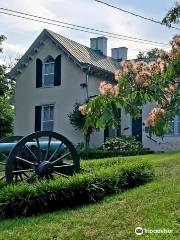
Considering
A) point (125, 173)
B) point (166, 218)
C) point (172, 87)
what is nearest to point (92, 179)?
point (125, 173)

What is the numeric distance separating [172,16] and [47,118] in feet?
59.4

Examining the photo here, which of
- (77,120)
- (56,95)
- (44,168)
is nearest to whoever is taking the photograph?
(44,168)

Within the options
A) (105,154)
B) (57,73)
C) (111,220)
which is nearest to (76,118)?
(57,73)

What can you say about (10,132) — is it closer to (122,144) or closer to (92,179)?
(122,144)

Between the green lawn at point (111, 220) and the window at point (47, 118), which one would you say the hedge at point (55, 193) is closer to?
the green lawn at point (111, 220)

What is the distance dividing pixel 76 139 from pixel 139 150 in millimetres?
5102

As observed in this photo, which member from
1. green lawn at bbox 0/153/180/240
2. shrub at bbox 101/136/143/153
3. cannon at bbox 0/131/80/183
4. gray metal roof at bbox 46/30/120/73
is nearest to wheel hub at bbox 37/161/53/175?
cannon at bbox 0/131/80/183

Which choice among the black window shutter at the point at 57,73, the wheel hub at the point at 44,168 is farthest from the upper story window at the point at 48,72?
the wheel hub at the point at 44,168

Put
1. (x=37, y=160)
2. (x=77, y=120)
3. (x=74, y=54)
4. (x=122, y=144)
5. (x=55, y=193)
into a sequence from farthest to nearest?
1. (x=74, y=54)
2. (x=77, y=120)
3. (x=122, y=144)
4. (x=37, y=160)
5. (x=55, y=193)

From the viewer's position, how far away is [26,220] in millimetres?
7359

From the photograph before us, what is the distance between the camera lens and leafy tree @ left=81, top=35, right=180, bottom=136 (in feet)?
19.5

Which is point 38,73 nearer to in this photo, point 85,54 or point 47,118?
point 47,118

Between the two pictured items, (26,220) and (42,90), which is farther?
(42,90)

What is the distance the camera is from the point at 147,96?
616cm
